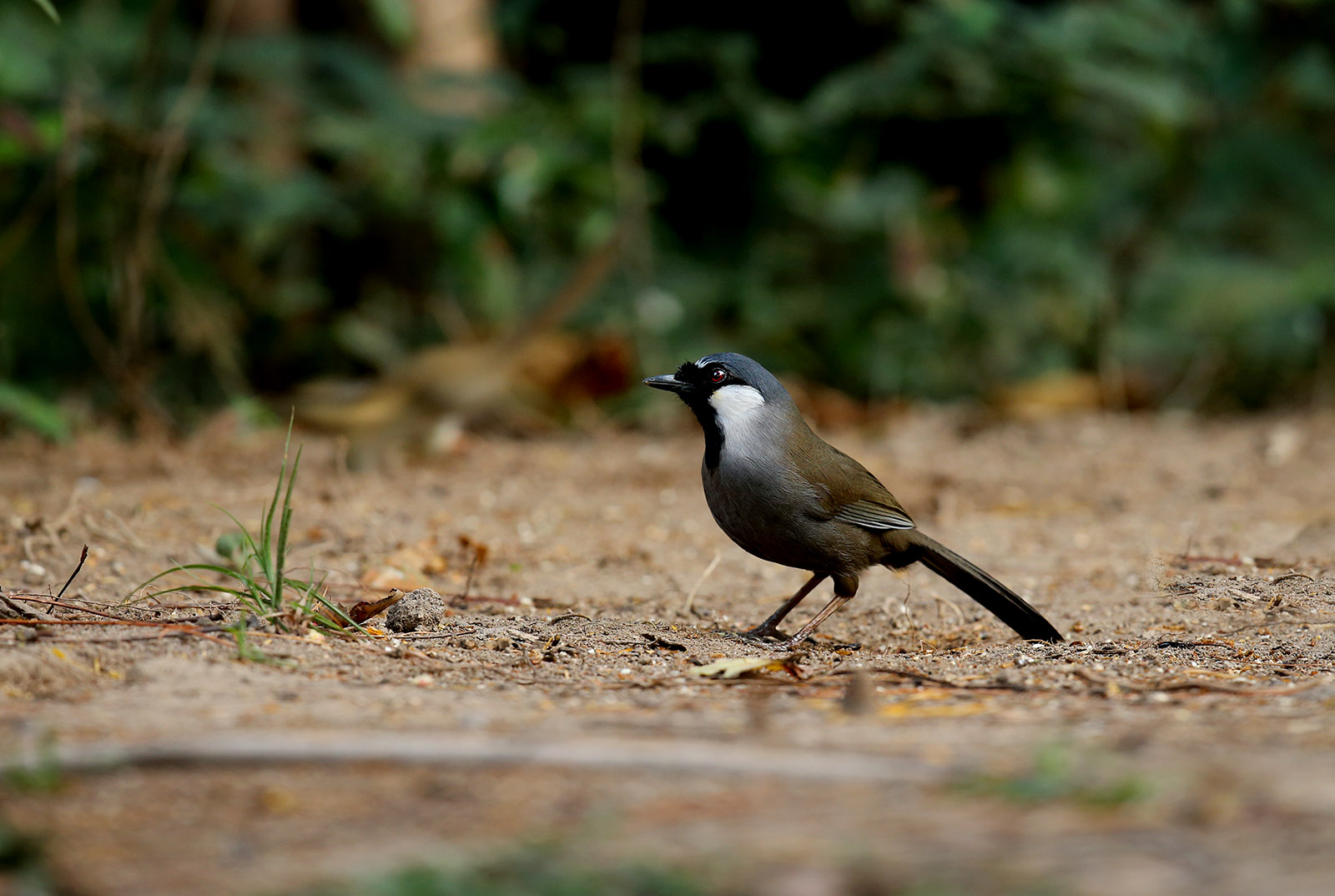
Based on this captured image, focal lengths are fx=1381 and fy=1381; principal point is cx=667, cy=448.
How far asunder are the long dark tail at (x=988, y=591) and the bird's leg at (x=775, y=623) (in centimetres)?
37

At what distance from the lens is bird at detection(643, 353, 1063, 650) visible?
4.36 metres

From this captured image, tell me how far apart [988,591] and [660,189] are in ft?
16.8

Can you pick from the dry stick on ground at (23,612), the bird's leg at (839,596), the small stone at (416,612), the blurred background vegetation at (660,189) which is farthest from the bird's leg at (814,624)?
the blurred background vegetation at (660,189)

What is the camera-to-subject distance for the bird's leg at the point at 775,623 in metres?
4.31

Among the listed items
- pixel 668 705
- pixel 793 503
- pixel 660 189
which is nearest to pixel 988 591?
pixel 793 503

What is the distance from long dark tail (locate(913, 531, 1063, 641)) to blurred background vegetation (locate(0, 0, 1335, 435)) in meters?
3.52

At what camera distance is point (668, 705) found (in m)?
2.96

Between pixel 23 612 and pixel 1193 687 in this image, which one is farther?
pixel 23 612

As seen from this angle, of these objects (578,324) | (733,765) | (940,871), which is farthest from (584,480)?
(940,871)

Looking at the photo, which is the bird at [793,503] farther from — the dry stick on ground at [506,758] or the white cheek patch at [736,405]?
the dry stick on ground at [506,758]

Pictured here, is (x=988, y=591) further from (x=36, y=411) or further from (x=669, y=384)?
(x=36, y=411)

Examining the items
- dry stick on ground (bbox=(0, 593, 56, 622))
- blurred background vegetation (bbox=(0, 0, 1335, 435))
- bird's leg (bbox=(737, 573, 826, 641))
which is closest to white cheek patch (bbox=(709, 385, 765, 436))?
bird's leg (bbox=(737, 573, 826, 641))

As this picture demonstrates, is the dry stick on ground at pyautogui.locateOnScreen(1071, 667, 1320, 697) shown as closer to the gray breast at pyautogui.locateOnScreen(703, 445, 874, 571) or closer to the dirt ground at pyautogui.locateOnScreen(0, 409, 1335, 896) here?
the dirt ground at pyautogui.locateOnScreen(0, 409, 1335, 896)

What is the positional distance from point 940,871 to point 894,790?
1.10 feet
